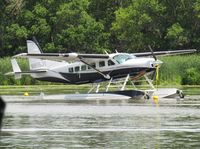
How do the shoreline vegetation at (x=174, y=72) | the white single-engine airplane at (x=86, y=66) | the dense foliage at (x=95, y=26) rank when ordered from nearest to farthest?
the white single-engine airplane at (x=86, y=66), the shoreline vegetation at (x=174, y=72), the dense foliage at (x=95, y=26)

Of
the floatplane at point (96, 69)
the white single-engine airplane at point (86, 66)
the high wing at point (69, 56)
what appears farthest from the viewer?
the high wing at point (69, 56)

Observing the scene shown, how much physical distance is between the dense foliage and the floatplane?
27.6 metres

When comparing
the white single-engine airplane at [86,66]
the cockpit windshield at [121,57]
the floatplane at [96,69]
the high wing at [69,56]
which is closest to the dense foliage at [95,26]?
the floatplane at [96,69]

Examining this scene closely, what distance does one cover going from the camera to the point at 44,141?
1402 cm

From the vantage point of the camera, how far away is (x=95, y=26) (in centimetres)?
6719

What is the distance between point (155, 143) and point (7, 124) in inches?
218

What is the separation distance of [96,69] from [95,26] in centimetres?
3276

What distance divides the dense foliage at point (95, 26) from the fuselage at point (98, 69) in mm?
28171

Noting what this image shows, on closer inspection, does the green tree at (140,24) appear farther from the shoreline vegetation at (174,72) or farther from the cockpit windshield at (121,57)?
the cockpit windshield at (121,57)

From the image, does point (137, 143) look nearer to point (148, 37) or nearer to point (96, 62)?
point (96, 62)

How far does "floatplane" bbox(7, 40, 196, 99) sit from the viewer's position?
104 ft

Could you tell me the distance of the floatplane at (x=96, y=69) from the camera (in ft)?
104

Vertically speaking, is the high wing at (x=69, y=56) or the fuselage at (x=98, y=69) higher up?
the high wing at (x=69, y=56)

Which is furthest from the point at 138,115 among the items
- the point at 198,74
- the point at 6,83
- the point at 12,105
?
the point at 6,83
